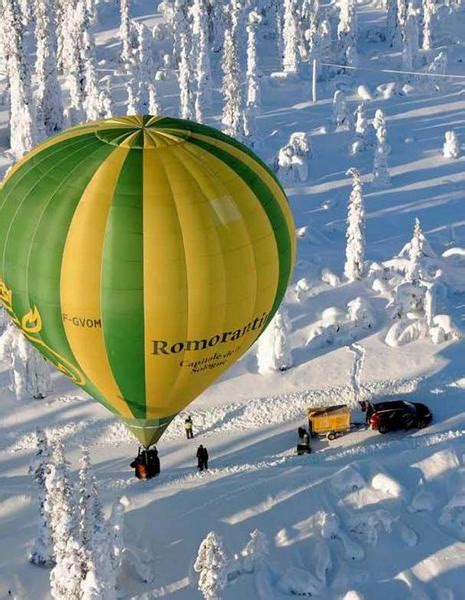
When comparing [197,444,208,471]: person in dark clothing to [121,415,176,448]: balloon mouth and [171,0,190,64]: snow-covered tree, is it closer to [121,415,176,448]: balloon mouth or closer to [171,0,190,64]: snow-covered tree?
[121,415,176,448]: balloon mouth

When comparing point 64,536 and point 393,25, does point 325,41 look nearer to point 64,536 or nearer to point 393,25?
point 393,25

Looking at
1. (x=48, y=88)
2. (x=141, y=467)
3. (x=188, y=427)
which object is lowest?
(x=188, y=427)

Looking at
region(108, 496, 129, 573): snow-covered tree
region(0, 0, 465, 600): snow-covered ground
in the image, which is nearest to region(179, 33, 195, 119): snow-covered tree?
region(0, 0, 465, 600): snow-covered ground

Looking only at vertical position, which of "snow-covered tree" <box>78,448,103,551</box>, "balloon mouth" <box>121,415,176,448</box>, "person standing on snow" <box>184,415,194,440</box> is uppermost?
"balloon mouth" <box>121,415,176,448</box>

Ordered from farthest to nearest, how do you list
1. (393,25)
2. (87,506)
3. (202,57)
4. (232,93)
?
(393,25)
(202,57)
(232,93)
(87,506)

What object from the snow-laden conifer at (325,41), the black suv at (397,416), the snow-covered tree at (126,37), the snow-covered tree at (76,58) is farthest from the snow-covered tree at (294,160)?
the black suv at (397,416)

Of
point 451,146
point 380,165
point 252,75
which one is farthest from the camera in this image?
point 252,75

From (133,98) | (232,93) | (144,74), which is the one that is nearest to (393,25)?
(144,74)
